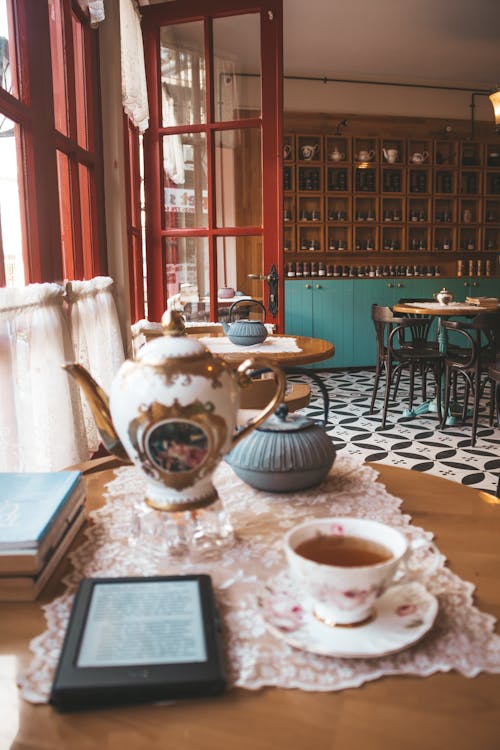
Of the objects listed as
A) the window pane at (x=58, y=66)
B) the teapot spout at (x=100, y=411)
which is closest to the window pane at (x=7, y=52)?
the window pane at (x=58, y=66)

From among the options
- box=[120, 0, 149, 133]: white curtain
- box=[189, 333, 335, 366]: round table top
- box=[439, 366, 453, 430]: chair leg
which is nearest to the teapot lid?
box=[189, 333, 335, 366]: round table top

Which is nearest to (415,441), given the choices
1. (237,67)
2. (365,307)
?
(237,67)

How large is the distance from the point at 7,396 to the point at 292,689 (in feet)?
4.07

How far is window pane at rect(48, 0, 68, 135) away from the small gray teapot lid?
5.50 ft

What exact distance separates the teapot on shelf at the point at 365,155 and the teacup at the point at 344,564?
696cm

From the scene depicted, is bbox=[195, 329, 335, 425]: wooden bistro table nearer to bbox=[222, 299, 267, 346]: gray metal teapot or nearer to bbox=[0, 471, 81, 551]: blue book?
bbox=[222, 299, 267, 346]: gray metal teapot

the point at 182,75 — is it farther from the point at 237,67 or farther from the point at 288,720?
the point at 288,720

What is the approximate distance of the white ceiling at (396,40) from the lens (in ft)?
17.6

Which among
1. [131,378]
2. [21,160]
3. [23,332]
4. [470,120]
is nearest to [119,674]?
[131,378]

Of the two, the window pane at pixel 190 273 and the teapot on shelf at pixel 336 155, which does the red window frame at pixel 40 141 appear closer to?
the window pane at pixel 190 273

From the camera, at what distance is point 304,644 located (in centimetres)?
60

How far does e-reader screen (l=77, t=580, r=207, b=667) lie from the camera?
1.89 feet

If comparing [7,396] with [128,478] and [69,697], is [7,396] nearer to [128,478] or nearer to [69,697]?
[128,478]

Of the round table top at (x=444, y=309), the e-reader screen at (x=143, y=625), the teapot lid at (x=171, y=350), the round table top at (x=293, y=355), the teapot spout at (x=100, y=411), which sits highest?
the teapot lid at (x=171, y=350)
